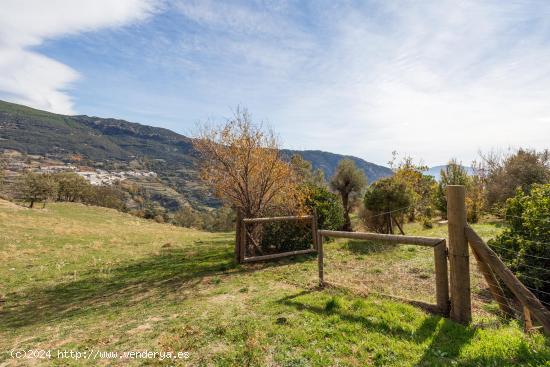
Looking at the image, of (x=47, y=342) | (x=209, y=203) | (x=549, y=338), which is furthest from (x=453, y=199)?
(x=209, y=203)

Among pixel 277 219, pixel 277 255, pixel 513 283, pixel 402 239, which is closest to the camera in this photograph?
pixel 513 283

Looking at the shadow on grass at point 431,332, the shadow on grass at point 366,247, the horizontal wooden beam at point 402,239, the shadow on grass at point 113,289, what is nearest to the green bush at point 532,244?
the horizontal wooden beam at point 402,239

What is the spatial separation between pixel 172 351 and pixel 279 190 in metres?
9.63

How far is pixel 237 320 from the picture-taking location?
6340 mm

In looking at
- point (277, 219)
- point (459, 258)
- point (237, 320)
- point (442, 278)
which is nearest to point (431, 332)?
point (442, 278)

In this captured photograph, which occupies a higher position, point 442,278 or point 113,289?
point 442,278

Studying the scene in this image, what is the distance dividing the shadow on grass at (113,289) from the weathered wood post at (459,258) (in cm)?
697

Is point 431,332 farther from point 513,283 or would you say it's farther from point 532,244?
point 532,244

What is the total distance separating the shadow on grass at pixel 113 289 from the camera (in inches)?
342

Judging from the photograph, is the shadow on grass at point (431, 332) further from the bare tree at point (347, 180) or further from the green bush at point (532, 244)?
the bare tree at point (347, 180)

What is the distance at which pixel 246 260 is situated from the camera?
12.6m

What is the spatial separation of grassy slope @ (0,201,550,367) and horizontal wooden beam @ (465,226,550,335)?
38 cm

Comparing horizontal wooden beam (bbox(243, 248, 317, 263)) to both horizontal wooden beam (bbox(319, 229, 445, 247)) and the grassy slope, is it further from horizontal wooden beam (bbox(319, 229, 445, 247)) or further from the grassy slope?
horizontal wooden beam (bbox(319, 229, 445, 247))

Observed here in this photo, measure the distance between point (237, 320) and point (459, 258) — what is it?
4.38 m
